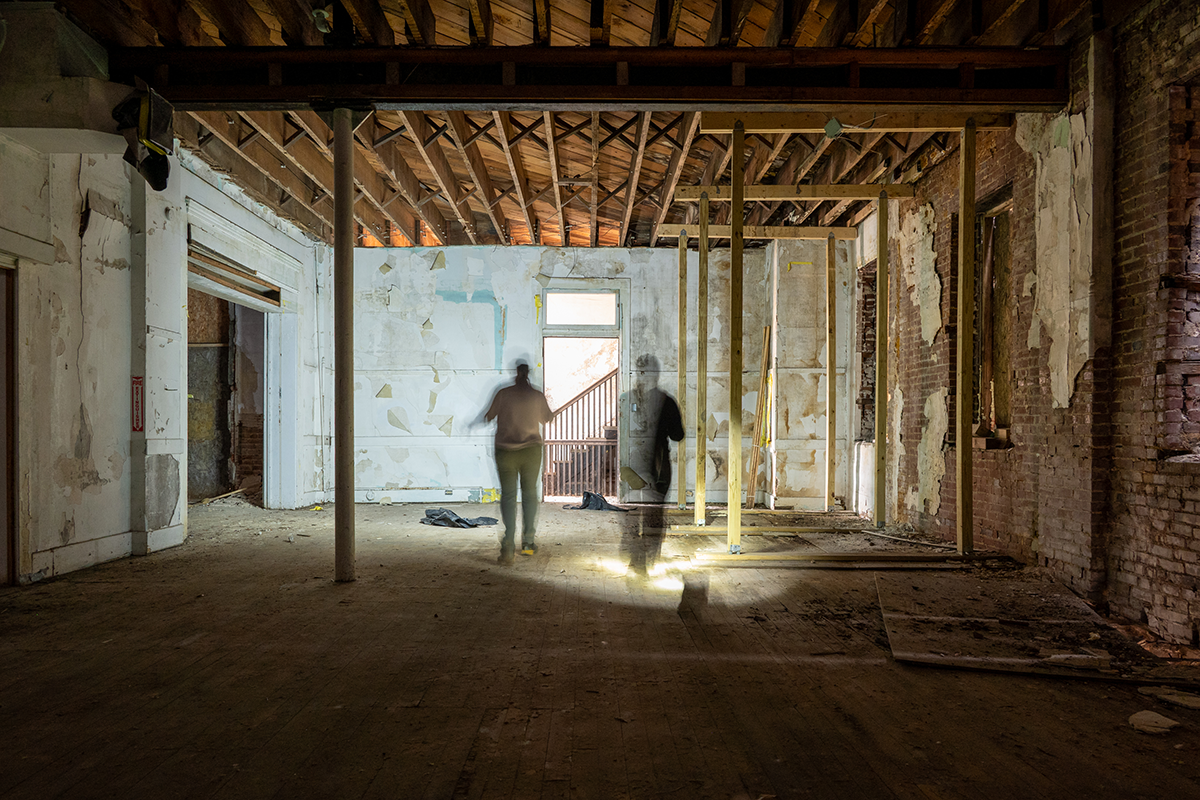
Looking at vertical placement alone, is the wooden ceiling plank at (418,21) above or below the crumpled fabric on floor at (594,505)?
above

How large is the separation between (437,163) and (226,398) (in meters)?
5.37

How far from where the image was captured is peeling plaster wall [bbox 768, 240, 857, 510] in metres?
9.31

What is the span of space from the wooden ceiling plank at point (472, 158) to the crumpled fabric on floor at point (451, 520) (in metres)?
3.82

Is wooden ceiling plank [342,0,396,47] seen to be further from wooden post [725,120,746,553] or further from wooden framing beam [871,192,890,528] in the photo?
wooden framing beam [871,192,890,528]

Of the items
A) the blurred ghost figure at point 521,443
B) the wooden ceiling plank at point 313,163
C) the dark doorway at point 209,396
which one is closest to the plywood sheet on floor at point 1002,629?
the blurred ghost figure at point 521,443

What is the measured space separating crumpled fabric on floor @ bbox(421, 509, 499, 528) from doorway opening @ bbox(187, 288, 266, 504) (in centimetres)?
360

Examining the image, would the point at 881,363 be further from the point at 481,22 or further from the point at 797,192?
the point at 481,22

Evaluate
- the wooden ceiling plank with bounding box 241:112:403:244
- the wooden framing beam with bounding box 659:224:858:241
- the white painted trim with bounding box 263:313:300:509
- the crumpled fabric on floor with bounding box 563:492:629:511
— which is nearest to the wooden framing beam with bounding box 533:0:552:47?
the wooden ceiling plank with bounding box 241:112:403:244

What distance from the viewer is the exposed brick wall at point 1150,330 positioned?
12.0 ft

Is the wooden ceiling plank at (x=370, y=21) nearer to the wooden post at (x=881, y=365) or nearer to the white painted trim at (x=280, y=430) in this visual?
the wooden post at (x=881, y=365)

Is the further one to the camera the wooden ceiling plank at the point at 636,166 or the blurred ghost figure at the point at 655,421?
the blurred ghost figure at the point at 655,421

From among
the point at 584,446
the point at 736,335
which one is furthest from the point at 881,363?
the point at 584,446

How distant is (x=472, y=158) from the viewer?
289 inches

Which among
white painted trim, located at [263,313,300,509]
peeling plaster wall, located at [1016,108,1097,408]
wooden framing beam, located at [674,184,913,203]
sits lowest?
white painted trim, located at [263,313,300,509]
